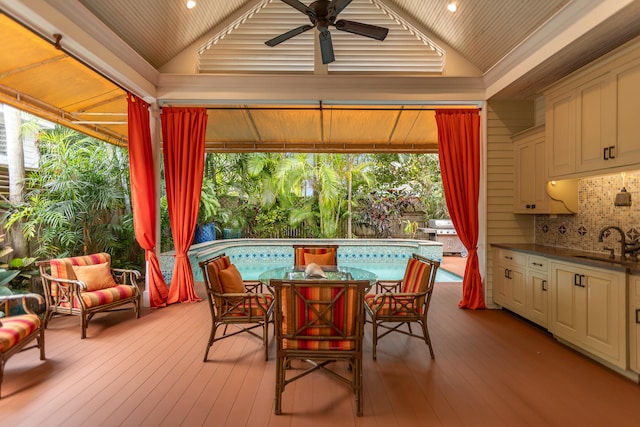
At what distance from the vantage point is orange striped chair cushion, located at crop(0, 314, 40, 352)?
2348 mm

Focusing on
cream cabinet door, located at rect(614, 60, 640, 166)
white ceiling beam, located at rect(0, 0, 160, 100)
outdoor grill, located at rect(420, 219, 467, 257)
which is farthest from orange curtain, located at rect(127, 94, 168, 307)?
outdoor grill, located at rect(420, 219, 467, 257)

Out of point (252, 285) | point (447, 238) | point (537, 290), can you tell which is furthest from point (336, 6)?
point (447, 238)

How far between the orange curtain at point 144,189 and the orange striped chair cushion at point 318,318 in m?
3.08

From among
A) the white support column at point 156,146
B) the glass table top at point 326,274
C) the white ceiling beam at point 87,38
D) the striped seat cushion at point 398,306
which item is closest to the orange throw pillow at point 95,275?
the white support column at point 156,146

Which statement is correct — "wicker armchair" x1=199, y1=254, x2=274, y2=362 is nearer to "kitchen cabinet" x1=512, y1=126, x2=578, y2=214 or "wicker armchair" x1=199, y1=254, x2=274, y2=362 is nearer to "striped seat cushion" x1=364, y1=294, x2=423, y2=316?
"striped seat cushion" x1=364, y1=294, x2=423, y2=316

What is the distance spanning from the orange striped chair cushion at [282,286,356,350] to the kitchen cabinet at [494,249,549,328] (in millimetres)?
2595

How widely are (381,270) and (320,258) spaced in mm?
4305

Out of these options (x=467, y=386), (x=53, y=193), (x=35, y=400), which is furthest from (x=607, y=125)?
(x=53, y=193)

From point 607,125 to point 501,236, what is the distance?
1981 mm

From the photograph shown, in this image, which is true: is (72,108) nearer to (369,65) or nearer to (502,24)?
(369,65)

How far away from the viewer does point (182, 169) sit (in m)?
4.59

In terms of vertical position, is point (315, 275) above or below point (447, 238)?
above

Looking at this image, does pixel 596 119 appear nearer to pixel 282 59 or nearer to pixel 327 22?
pixel 327 22

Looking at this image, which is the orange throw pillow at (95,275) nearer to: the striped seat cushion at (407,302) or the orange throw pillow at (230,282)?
the orange throw pillow at (230,282)
